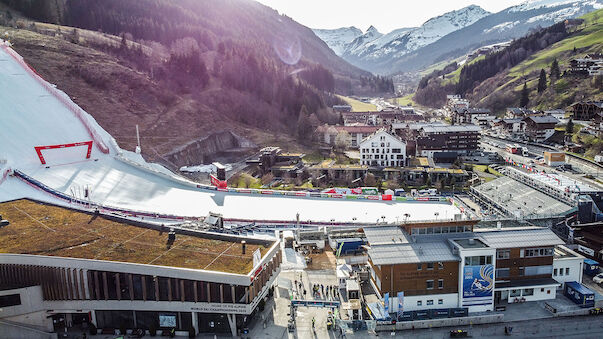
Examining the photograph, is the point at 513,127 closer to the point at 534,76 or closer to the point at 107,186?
the point at 534,76

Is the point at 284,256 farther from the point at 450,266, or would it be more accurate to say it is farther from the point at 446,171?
the point at 446,171

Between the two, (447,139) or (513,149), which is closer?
(447,139)

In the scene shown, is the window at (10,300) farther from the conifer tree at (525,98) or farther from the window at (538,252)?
the conifer tree at (525,98)

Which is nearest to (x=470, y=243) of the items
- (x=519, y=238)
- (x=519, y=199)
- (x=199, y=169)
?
(x=519, y=238)

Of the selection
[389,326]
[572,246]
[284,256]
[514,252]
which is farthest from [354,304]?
[572,246]

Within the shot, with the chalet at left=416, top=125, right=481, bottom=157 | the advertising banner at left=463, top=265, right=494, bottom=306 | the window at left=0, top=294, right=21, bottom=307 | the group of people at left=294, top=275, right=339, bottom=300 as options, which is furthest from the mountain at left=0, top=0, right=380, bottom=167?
the advertising banner at left=463, top=265, right=494, bottom=306

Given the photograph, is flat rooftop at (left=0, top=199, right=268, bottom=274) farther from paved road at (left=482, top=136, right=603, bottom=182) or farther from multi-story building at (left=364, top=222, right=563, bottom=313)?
paved road at (left=482, top=136, right=603, bottom=182)

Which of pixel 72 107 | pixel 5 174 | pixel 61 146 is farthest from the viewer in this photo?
pixel 72 107
